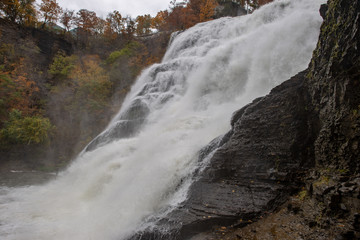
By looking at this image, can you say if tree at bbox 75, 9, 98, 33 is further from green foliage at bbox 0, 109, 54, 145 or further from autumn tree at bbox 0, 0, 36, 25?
green foliage at bbox 0, 109, 54, 145

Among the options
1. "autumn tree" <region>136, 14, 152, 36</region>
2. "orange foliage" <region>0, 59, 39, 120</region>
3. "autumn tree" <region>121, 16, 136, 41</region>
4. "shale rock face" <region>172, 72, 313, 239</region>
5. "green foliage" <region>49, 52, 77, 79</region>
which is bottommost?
"shale rock face" <region>172, 72, 313, 239</region>

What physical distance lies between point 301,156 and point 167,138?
13.7 feet

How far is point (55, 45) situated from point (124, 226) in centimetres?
2225

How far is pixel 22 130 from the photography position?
1172 centimetres

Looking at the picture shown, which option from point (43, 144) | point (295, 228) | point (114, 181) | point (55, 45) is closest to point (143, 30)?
point (55, 45)

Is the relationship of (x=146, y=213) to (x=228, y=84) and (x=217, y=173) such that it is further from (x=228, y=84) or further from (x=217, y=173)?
(x=228, y=84)

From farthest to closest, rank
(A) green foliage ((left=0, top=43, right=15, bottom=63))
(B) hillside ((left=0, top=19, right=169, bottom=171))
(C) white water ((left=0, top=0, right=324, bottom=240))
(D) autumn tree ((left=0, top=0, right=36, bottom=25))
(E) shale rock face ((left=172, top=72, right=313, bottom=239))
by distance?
(D) autumn tree ((left=0, top=0, right=36, bottom=25)), (A) green foliage ((left=0, top=43, right=15, bottom=63)), (B) hillside ((left=0, top=19, right=169, bottom=171)), (C) white water ((left=0, top=0, right=324, bottom=240)), (E) shale rock face ((left=172, top=72, right=313, bottom=239))

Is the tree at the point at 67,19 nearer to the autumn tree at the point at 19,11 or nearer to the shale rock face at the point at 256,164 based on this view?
the autumn tree at the point at 19,11

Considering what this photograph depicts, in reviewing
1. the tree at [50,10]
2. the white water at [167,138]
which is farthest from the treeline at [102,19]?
the white water at [167,138]

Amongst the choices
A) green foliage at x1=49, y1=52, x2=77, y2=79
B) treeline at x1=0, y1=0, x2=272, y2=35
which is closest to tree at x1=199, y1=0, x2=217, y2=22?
treeline at x1=0, y1=0, x2=272, y2=35

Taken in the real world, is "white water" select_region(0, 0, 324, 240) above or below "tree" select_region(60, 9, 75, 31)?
below

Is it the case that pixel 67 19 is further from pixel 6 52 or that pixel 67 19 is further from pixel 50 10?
pixel 6 52

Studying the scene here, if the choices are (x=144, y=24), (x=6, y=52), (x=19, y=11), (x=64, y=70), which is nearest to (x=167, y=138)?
(x=64, y=70)

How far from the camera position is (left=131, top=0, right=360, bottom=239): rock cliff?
348 cm
